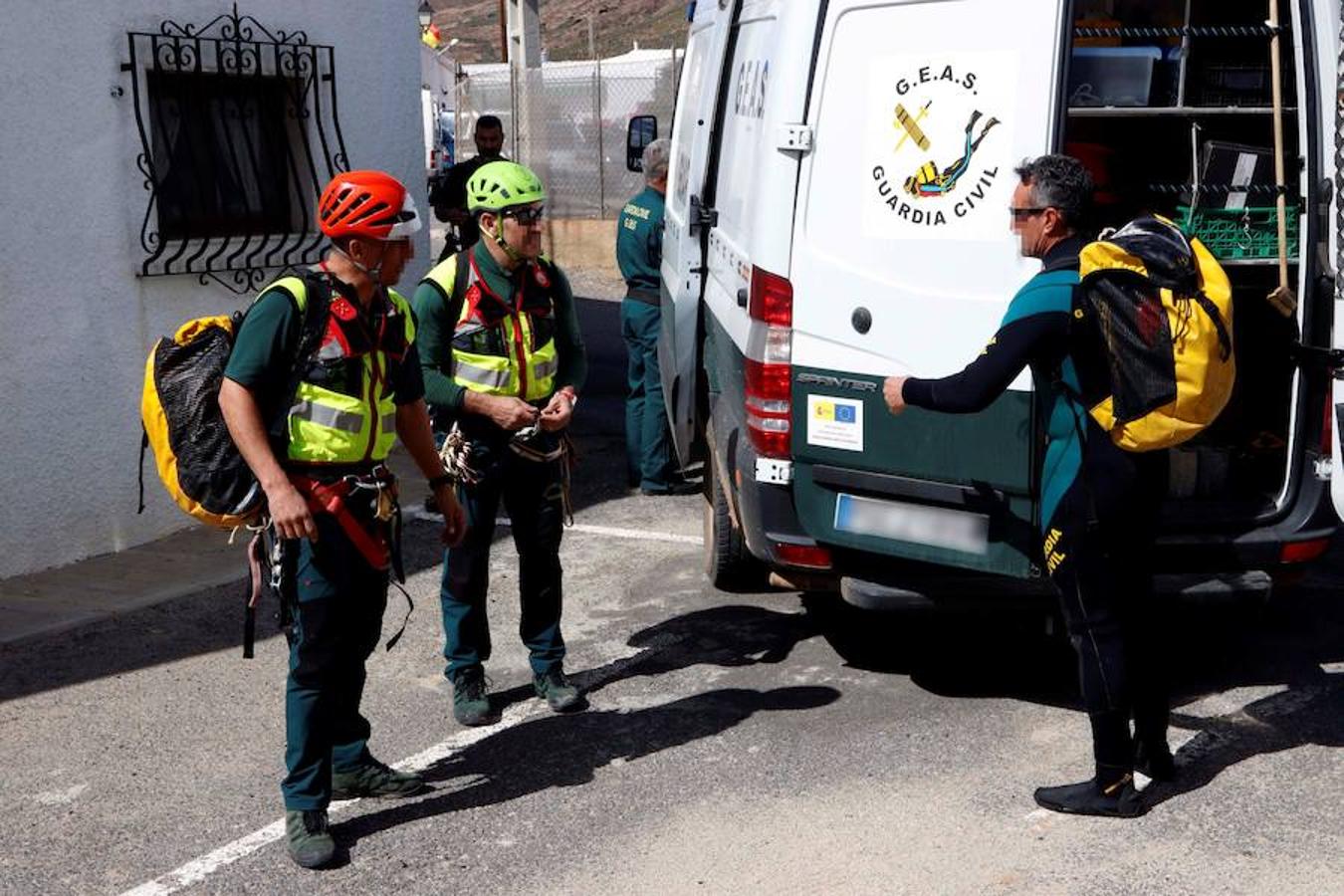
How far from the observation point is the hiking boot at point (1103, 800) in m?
4.73

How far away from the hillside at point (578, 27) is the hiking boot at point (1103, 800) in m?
73.7

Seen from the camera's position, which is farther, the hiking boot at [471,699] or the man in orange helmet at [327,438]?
the hiking boot at [471,699]

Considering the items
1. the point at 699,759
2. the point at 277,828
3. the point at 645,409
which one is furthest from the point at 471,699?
the point at 645,409

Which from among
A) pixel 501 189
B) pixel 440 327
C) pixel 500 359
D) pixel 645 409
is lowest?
pixel 645 409

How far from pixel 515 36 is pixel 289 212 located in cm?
1486

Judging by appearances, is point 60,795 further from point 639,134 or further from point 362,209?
point 639,134

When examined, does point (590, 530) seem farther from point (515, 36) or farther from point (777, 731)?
point (515, 36)

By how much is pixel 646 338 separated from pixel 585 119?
1256cm

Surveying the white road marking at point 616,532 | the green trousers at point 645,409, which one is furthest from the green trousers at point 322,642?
the green trousers at point 645,409

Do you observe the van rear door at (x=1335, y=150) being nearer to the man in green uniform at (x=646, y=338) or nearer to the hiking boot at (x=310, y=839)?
the hiking boot at (x=310, y=839)

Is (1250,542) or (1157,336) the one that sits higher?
(1157,336)

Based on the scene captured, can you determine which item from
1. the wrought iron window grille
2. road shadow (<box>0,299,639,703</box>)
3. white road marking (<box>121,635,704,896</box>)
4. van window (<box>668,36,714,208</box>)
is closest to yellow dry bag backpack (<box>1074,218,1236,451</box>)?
white road marking (<box>121,635,704,896</box>)

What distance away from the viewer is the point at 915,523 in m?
5.26

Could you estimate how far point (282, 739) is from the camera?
5.50 m
